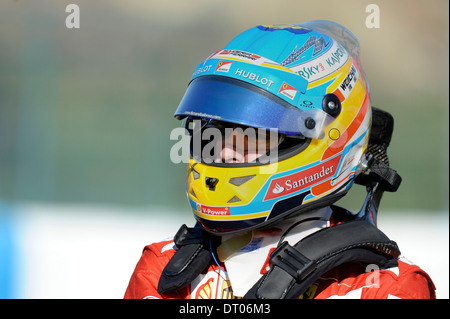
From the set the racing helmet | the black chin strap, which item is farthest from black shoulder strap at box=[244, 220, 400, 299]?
the racing helmet

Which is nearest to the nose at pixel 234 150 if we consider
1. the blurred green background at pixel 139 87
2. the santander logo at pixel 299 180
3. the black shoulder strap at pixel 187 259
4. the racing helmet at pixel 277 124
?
the racing helmet at pixel 277 124

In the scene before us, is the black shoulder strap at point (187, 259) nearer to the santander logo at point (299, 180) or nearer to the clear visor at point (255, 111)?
the santander logo at point (299, 180)

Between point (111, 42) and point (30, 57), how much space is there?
80 centimetres

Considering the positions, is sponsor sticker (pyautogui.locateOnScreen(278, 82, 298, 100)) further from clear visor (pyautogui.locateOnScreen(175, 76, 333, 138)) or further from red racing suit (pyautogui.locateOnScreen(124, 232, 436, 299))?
red racing suit (pyautogui.locateOnScreen(124, 232, 436, 299))

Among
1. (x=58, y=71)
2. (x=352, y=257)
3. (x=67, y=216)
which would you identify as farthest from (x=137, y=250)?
(x=352, y=257)

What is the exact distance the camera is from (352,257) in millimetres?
1643

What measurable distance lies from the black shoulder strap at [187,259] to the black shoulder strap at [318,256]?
8.4 inches

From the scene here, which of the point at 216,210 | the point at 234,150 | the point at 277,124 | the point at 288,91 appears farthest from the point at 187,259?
the point at 288,91

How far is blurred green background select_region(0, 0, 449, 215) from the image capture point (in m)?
5.32

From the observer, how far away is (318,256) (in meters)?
1.62

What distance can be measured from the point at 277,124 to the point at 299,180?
7.5 inches

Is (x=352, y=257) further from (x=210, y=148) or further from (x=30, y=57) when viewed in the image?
(x=30, y=57)

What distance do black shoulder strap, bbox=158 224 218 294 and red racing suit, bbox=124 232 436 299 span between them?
64 millimetres
